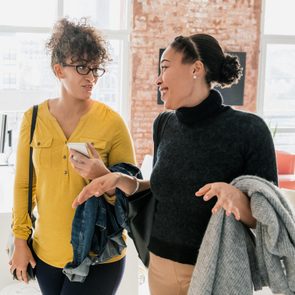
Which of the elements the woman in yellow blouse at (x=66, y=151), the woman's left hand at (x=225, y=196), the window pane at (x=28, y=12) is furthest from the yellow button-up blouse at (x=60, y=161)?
the window pane at (x=28, y=12)

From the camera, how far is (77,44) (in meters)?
1.72

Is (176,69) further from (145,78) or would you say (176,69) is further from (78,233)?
(145,78)

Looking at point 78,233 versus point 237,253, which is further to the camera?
point 78,233

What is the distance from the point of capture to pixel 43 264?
176cm

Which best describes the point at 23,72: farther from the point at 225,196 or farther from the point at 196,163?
the point at 225,196

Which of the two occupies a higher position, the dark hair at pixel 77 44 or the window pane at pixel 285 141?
the dark hair at pixel 77 44

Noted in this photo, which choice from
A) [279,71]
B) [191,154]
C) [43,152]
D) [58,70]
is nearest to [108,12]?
[279,71]

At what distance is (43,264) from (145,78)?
15.3ft

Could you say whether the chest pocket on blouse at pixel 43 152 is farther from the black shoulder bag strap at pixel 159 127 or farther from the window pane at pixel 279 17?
the window pane at pixel 279 17

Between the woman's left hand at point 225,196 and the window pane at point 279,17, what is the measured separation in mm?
5917

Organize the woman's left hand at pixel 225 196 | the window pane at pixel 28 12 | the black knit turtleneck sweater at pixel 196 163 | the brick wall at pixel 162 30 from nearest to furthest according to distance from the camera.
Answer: the woman's left hand at pixel 225 196 → the black knit turtleneck sweater at pixel 196 163 → the window pane at pixel 28 12 → the brick wall at pixel 162 30

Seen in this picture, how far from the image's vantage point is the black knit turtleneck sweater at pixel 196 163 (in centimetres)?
142

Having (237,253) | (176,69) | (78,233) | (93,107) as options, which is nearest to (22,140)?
(93,107)

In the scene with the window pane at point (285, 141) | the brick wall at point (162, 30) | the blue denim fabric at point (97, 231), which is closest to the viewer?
the blue denim fabric at point (97, 231)
